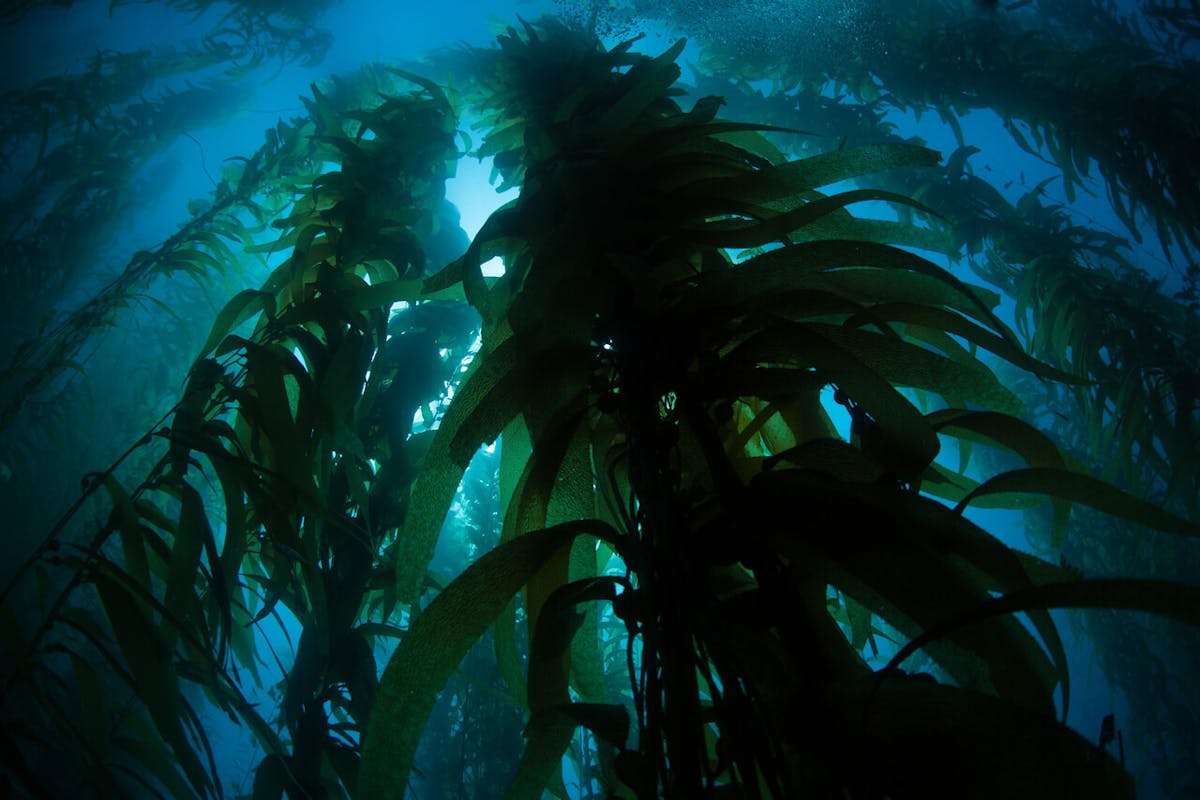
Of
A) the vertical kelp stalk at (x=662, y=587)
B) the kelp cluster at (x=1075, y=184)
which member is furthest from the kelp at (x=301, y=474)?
the kelp cluster at (x=1075, y=184)

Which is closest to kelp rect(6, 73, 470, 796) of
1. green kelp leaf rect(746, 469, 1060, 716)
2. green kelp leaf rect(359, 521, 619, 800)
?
green kelp leaf rect(359, 521, 619, 800)

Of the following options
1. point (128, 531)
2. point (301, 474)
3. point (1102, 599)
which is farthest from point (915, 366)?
point (128, 531)

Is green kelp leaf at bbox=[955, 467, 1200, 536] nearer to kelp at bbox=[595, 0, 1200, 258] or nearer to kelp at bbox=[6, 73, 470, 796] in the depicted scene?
kelp at bbox=[6, 73, 470, 796]

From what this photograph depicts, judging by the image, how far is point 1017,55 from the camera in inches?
123

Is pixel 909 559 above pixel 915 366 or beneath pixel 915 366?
beneath

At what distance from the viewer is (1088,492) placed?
59 centimetres

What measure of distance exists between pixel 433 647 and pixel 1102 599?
59 centimetres

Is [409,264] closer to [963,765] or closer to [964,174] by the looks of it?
[963,765]

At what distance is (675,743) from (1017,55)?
4238 millimetres

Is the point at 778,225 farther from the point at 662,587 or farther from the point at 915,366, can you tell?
the point at 662,587

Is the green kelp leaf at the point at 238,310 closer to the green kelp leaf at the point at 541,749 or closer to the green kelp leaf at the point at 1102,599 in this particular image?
the green kelp leaf at the point at 541,749

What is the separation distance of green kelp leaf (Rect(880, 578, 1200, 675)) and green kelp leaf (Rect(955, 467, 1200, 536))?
0.41 feet

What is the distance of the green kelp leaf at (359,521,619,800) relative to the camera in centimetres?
53

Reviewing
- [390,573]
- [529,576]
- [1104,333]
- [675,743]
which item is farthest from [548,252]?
[1104,333]
